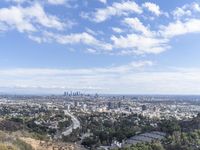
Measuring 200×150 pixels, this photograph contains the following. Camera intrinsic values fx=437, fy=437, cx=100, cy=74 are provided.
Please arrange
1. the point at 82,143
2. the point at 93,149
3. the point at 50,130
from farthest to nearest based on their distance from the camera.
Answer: the point at 50,130 < the point at 82,143 < the point at 93,149

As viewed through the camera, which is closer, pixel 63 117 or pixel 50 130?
pixel 50 130

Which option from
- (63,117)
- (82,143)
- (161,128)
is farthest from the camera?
(63,117)

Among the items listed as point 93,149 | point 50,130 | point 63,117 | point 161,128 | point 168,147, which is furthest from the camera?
point 63,117

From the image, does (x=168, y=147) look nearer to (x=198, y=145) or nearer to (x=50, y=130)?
(x=198, y=145)

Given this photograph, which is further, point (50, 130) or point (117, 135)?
point (50, 130)

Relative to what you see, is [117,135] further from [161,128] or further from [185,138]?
[185,138]

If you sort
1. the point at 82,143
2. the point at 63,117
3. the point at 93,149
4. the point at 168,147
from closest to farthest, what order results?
the point at 168,147
the point at 93,149
the point at 82,143
the point at 63,117

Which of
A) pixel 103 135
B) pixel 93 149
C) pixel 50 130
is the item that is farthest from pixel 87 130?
pixel 93 149

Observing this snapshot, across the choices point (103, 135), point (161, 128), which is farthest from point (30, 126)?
point (161, 128)
